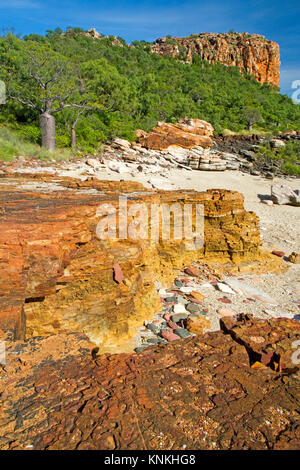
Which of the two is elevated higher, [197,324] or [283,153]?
[283,153]

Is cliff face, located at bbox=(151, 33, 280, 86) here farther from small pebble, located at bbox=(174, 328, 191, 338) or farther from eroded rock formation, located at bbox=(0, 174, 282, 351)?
small pebble, located at bbox=(174, 328, 191, 338)

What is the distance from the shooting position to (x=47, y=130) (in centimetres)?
1416

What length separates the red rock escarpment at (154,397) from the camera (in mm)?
1502

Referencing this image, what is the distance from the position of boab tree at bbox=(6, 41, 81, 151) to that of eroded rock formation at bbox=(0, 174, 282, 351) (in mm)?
9510

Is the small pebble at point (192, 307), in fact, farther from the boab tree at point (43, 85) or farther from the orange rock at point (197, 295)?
the boab tree at point (43, 85)

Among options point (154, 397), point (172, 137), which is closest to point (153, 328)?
point (154, 397)

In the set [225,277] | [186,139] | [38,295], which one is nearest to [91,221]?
[38,295]

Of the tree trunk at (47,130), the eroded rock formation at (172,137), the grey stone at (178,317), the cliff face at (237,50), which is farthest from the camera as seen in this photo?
the cliff face at (237,50)

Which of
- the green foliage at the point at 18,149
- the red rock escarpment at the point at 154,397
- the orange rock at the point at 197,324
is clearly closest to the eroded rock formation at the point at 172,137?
the green foliage at the point at 18,149

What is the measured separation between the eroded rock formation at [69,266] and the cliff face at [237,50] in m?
74.0

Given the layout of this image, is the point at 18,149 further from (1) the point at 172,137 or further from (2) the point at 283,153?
(2) the point at 283,153

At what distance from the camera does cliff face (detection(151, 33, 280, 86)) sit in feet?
226

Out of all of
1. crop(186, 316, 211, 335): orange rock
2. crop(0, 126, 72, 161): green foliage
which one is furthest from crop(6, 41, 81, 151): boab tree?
crop(186, 316, 211, 335): orange rock

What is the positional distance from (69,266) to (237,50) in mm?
88449
